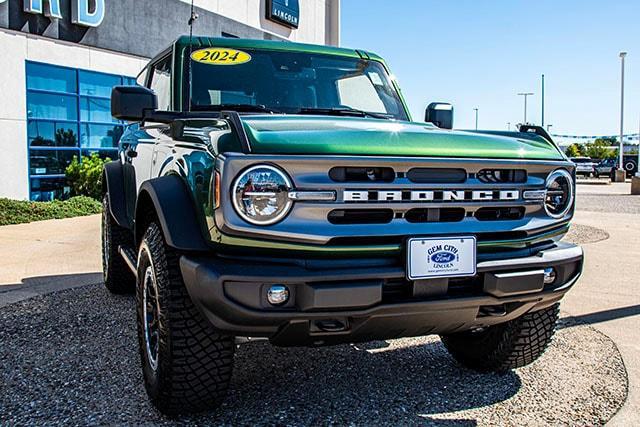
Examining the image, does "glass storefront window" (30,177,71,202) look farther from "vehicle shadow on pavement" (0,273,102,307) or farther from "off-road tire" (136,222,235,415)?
"off-road tire" (136,222,235,415)

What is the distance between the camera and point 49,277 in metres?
5.96

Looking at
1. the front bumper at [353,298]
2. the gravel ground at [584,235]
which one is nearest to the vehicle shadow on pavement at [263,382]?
the front bumper at [353,298]

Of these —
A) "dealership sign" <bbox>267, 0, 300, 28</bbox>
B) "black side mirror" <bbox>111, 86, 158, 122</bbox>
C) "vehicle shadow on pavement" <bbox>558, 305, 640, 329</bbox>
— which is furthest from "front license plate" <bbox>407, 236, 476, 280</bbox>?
"dealership sign" <bbox>267, 0, 300, 28</bbox>

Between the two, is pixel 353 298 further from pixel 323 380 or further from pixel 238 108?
pixel 238 108

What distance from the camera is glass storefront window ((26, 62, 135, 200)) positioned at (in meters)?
12.5

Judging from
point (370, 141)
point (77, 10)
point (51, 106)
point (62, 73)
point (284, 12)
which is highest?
point (284, 12)

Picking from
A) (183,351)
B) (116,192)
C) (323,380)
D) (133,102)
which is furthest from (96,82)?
(183,351)

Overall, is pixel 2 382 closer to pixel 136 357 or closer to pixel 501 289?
pixel 136 357

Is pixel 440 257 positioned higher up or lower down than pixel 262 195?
lower down

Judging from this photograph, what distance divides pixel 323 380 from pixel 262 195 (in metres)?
1.40

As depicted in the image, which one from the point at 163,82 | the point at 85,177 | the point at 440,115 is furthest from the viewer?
the point at 85,177

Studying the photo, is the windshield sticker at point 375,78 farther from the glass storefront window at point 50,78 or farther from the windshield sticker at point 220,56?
the glass storefront window at point 50,78

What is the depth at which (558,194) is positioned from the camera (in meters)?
2.91

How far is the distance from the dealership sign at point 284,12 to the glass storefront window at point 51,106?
Result: 863cm
